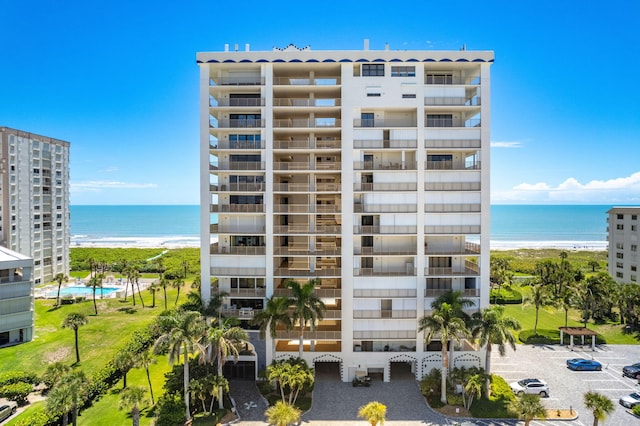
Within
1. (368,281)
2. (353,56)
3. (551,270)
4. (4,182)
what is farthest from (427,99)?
(4,182)

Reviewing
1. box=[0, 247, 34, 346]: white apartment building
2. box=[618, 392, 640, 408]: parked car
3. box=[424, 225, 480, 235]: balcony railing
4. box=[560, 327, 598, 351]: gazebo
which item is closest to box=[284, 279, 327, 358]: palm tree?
box=[424, 225, 480, 235]: balcony railing

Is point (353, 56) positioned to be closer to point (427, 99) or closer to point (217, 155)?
point (427, 99)

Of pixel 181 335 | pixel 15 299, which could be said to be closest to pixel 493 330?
Answer: pixel 181 335

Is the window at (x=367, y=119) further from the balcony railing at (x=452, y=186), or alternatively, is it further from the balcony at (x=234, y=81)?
the balcony at (x=234, y=81)

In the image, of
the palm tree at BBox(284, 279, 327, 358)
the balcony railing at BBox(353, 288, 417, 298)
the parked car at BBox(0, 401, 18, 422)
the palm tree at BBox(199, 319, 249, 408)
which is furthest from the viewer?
the balcony railing at BBox(353, 288, 417, 298)

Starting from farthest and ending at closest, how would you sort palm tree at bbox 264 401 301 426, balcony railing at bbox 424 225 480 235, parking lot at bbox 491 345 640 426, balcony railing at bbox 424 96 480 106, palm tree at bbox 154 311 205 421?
balcony railing at bbox 424 96 480 106 → balcony railing at bbox 424 225 480 235 → parking lot at bbox 491 345 640 426 → palm tree at bbox 154 311 205 421 → palm tree at bbox 264 401 301 426

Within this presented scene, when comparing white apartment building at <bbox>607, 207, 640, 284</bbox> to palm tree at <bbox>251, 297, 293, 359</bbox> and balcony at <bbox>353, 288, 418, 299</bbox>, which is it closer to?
balcony at <bbox>353, 288, 418, 299</bbox>
